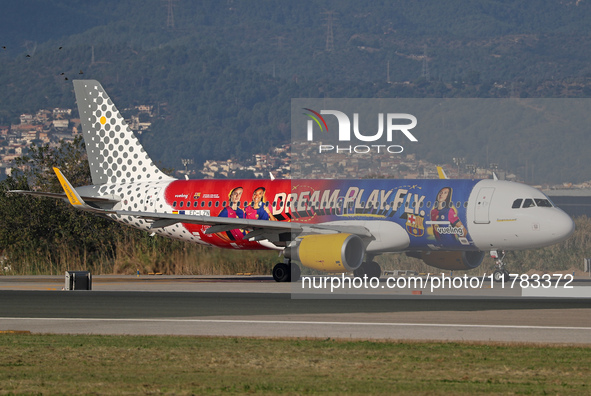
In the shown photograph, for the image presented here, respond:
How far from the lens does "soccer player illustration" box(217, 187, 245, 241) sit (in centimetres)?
3825

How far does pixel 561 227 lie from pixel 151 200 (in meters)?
16.2

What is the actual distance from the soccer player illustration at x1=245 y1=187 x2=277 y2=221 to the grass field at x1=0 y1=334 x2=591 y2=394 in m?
19.3

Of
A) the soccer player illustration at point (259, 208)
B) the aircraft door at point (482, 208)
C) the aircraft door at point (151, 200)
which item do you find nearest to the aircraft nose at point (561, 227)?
the aircraft door at point (482, 208)

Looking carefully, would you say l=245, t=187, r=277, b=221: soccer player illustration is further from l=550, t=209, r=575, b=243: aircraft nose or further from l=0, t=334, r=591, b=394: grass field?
l=0, t=334, r=591, b=394: grass field

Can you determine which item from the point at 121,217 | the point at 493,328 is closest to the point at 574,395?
the point at 493,328

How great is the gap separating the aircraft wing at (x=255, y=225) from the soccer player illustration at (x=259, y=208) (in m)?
1.50

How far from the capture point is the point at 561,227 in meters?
32.1

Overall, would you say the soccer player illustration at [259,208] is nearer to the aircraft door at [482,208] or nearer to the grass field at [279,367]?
the aircraft door at [482,208]

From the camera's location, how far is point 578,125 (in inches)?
1772

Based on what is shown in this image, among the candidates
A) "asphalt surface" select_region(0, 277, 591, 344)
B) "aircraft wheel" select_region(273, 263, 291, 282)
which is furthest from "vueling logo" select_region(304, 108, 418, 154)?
"asphalt surface" select_region(0, 277, 591, 344)

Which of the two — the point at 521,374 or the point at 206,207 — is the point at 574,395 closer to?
the point at 521,374

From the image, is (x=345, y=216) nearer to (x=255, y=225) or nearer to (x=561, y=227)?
(x=255, y=225)

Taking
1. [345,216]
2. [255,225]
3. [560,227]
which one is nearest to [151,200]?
[255,225]

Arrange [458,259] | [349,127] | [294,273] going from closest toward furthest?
[458,259] → [294,273] → [349,127]
